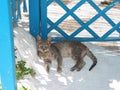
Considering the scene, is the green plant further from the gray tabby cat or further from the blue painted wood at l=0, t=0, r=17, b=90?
the blue painted wood at l=0, t=0, r=17, b=90

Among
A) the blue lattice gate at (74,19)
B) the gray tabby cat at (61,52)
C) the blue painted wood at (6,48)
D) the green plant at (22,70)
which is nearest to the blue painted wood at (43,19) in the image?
the blue lattice gate at (74,19)

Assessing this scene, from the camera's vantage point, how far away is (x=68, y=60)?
4.05 m

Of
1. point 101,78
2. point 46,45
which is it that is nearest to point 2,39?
point 46,45

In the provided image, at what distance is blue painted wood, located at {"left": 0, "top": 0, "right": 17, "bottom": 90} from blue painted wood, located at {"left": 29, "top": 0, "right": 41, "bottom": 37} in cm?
229

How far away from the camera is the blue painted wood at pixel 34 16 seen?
4098mm

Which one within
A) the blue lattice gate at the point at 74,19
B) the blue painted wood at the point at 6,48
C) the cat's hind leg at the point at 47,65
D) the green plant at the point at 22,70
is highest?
the blue painted wood at the point at 6,48

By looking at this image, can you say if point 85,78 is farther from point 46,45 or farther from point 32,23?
point 32,23

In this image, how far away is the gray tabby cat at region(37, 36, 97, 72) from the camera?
142 inches

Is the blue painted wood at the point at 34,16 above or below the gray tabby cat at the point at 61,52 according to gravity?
above

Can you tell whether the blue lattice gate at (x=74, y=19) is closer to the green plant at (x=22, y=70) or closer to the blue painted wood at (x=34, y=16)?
the blue painted wood at (x=34, y=16)

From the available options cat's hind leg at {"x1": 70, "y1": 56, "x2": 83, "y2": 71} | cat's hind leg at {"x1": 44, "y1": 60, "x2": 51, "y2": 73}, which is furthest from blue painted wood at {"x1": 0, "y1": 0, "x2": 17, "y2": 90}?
cat's hind leg at {"x1": 70, "y1": 56, "x2": 83, "y2": 71}

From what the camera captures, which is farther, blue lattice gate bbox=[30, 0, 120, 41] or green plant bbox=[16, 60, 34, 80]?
blue lattice gate bbox=[30, 0, 120, 41]

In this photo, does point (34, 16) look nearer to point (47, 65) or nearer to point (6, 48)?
point (47, 65)

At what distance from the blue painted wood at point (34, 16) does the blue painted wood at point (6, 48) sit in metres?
2.29
